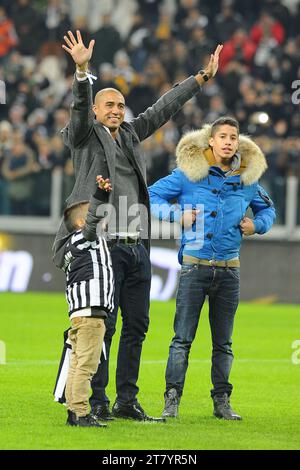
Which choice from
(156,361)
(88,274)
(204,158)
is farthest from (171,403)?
(156,361)

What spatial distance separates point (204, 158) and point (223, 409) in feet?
6.17

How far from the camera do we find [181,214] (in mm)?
9117

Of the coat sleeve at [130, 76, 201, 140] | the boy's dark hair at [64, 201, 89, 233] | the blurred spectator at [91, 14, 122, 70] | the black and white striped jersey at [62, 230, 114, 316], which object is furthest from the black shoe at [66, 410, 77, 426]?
the blurred spectator at [91, 14, 122, 70]

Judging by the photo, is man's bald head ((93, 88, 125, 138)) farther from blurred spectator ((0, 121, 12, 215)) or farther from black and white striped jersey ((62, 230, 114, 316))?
blurred spectator ((0, 121, 12, 215))

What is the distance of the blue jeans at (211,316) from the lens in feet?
30.3

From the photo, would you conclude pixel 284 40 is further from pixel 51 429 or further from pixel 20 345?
pixel 51 429

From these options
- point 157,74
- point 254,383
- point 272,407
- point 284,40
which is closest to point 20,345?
point 254,383

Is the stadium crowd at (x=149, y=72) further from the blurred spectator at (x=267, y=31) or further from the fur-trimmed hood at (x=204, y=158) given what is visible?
the fur-trimmed hood at (x=204, y=158)

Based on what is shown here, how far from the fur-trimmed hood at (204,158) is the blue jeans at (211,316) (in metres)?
0.70

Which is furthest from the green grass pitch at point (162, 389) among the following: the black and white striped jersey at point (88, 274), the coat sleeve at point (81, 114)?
the coat sleeve at point (81, 114)

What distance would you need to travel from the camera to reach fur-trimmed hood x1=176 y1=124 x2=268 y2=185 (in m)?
9.27

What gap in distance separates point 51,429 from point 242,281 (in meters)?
12.9

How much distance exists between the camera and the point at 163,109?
9523 mm

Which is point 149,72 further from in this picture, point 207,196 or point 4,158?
point 207,196
